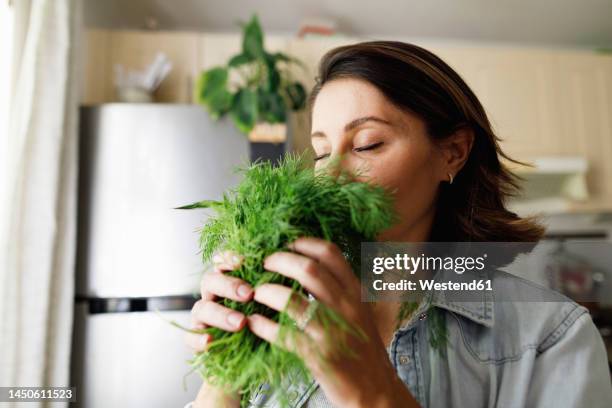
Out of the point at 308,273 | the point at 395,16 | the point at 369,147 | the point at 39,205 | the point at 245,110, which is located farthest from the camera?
the point at 395,16

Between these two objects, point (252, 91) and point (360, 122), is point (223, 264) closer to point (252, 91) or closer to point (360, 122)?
point (360, 122)

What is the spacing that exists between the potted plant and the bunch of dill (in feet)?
3.57

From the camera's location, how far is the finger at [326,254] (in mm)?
346

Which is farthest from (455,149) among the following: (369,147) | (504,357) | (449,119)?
(504,357)

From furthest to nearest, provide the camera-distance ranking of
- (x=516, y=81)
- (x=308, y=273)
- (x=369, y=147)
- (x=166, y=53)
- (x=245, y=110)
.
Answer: (x=516, y=81), (x=166, y=53), (x=245, y=110), (x=369, y=147), (x=308, y=273)

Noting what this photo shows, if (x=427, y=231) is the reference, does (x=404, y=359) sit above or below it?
below

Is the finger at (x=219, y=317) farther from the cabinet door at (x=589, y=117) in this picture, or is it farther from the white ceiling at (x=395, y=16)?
the cabinet door at (x=589, y=117)

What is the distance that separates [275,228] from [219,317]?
10 cm

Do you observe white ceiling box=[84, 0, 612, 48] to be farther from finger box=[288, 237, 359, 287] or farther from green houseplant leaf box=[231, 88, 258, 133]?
finger box=[288, 237, 359, 287]

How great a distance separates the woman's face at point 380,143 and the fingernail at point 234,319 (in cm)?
21

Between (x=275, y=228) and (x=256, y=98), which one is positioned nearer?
(x=275, y=228)

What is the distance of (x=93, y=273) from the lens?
143cm

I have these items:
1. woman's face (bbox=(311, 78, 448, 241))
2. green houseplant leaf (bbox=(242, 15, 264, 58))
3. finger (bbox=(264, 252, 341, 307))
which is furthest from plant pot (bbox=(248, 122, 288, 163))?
finger (bbox=(264, 252, 341, 307))

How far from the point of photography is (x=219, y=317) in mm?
379
